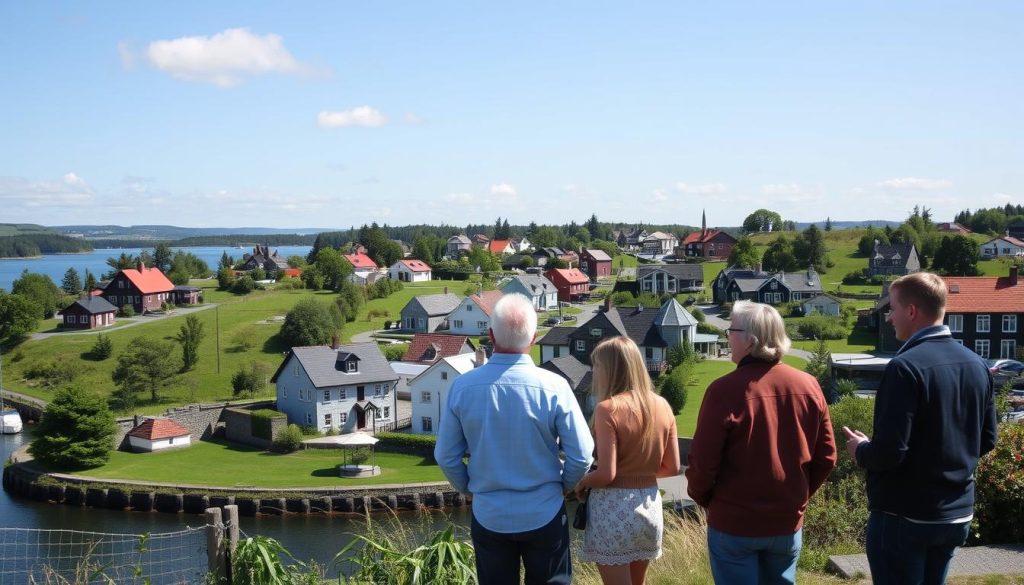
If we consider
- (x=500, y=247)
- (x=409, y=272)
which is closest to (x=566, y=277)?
(x=409, y=272)

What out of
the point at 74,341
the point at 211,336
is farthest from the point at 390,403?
the point at 74,341

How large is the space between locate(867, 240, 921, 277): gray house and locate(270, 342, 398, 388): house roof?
46959mm

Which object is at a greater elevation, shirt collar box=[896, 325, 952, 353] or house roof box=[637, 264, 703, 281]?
shirt collar box=[896, 325, 952, 353]

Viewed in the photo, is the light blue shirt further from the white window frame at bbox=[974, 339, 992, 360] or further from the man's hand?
the white window frame at bbox=[974, 339, 992, 360]

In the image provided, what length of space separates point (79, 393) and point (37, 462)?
11.0 feet

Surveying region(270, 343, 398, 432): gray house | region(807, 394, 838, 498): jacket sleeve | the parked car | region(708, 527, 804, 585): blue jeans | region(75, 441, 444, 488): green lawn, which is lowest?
region(75, 441, 444, 488): green lawn

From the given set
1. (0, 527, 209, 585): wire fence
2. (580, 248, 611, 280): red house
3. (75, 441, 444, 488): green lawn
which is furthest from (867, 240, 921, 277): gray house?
(0, 527, 209, 585): wire fence

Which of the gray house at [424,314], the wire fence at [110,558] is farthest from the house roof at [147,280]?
the wire fence at [110,558]

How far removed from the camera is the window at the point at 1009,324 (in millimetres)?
39156

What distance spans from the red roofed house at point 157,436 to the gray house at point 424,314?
23.3 m

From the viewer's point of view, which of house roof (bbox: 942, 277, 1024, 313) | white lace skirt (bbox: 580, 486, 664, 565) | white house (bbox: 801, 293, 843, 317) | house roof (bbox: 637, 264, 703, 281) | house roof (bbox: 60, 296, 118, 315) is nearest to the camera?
white lace skirt (bbox: 580, 486, 664, 565)

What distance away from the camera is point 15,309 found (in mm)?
56781

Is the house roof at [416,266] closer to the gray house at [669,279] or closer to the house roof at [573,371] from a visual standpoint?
the gray house at [669,279]

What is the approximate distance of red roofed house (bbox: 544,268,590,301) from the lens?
241ft
